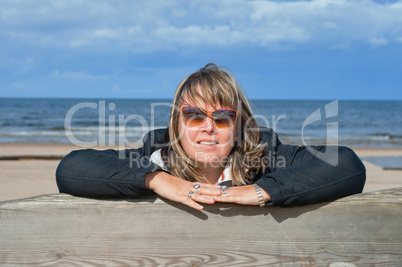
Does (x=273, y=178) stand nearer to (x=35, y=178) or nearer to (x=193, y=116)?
(x=193, y=116)

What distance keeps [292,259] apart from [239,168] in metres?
0.77

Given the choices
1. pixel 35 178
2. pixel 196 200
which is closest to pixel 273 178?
pixel 196 200

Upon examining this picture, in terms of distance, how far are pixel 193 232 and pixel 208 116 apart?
0.79 m

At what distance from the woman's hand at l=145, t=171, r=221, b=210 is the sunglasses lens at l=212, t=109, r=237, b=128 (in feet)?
1.82

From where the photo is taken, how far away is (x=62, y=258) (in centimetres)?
144

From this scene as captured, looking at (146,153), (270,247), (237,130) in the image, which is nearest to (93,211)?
(270,247)

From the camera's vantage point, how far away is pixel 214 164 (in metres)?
2.21

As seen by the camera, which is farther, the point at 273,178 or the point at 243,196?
the point at 273,178

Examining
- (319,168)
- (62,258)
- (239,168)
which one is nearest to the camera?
(62,258)

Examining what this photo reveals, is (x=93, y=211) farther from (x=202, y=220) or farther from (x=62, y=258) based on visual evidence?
(x=202, y=220)

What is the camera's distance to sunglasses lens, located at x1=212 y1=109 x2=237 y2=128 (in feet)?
6.82

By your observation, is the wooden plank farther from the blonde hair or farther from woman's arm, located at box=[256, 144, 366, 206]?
the blonde hair

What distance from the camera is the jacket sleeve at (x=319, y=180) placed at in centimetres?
151

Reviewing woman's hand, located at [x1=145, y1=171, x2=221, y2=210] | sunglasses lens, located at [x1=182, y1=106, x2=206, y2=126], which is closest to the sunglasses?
sunglasses lens, located at [x1=182, y1=106, x2=206, y2=126]
